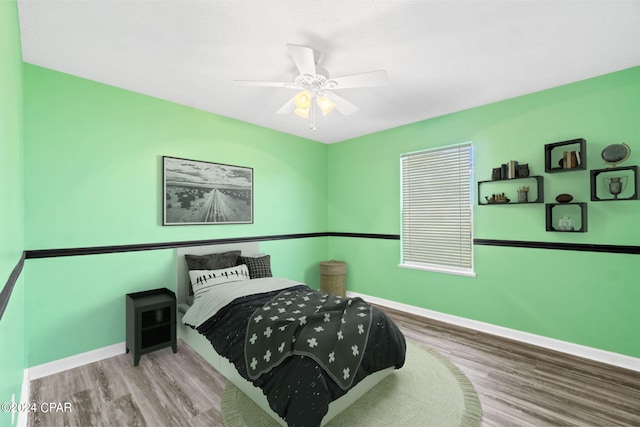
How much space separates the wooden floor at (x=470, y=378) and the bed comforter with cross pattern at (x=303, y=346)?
16.4 inches

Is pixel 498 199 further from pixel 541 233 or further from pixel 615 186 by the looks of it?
pixel 615 186

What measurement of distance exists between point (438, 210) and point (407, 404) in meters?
2.53

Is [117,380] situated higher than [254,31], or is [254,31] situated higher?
[254,31]

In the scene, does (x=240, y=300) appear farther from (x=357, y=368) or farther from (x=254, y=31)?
(x=254, y=31)

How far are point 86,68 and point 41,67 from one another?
0.38 m

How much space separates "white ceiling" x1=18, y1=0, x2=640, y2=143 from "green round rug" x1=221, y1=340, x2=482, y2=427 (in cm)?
281

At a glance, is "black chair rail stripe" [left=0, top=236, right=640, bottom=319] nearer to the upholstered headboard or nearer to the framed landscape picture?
the upholstered headboard

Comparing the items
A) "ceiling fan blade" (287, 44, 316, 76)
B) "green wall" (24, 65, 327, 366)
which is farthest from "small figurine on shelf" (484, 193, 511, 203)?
"green wall" (24, 65, 327, 366)

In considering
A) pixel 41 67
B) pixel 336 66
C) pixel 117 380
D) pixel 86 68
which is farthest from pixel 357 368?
pixel 41 67

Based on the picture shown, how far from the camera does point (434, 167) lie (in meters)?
3.96

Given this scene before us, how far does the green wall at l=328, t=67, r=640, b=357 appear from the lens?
2672 mm

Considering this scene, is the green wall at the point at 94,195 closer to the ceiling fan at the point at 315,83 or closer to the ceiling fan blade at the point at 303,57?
the ceiling fan at the point at 315,83

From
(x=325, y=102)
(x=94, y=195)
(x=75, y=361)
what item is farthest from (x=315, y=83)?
(x=75, y=361)

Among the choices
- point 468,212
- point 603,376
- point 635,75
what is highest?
point 635,75
